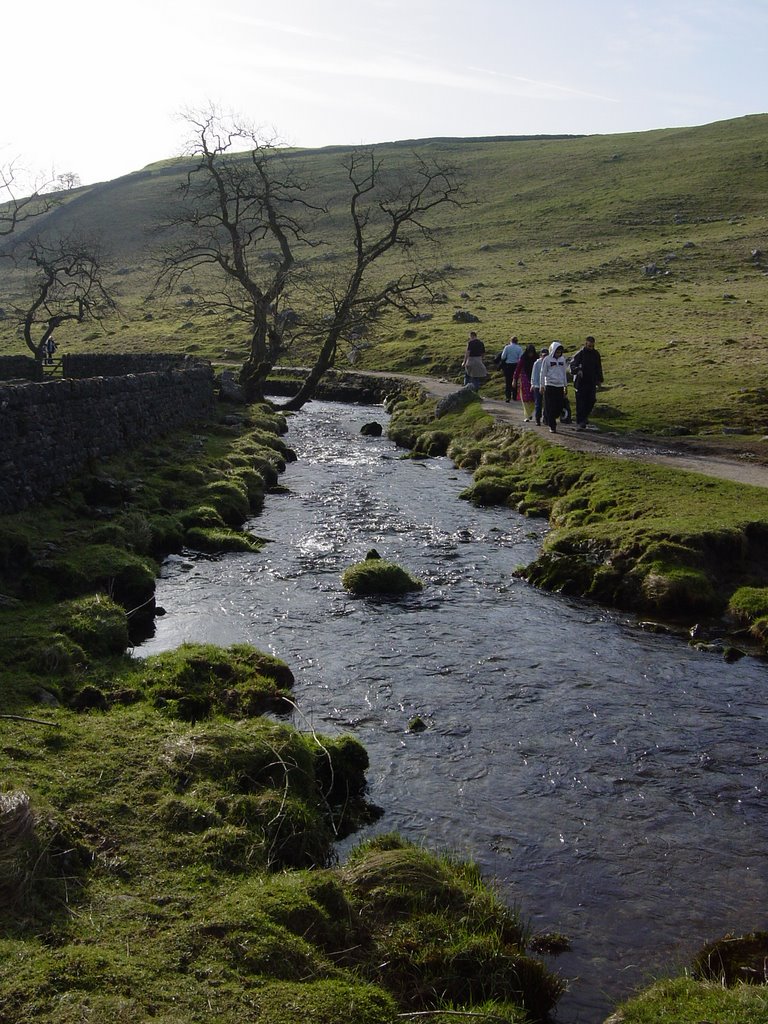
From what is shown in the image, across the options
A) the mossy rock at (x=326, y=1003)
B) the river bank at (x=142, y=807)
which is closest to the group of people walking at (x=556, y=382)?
the river bank at (x=142, y=807)

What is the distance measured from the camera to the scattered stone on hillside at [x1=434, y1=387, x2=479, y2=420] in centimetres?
3994

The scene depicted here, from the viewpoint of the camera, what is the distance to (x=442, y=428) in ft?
123

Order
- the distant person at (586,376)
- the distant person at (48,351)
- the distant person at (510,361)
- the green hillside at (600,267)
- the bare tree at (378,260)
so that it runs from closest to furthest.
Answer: the distant person at (586,376) → the distant person at (510,361) → the green hillside at (600,267) → the bare tree at (378,260) → the distant person at (48,351)

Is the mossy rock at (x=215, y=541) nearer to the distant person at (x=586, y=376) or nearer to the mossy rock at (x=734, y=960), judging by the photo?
the distant person at (x=586, y=376)

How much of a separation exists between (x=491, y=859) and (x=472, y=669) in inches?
200

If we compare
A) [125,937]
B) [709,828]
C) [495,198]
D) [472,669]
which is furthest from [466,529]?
[495,198]

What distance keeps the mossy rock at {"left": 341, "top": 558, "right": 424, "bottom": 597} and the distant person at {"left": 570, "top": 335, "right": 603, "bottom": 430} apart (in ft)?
43.8

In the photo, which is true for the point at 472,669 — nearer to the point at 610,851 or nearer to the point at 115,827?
the point at 610,851

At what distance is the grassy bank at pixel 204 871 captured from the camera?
6754 mm

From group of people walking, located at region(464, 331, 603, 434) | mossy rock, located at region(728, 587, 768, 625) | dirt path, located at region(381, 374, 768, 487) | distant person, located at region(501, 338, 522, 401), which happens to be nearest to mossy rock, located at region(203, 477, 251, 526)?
dirt path, located at region(381, 374, 768, 487)

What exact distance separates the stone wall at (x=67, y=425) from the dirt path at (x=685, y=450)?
40.5 feet

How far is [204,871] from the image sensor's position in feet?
27.3

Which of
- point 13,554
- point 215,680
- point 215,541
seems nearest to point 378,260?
point 215,541

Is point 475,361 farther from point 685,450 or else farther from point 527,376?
point 685,450
